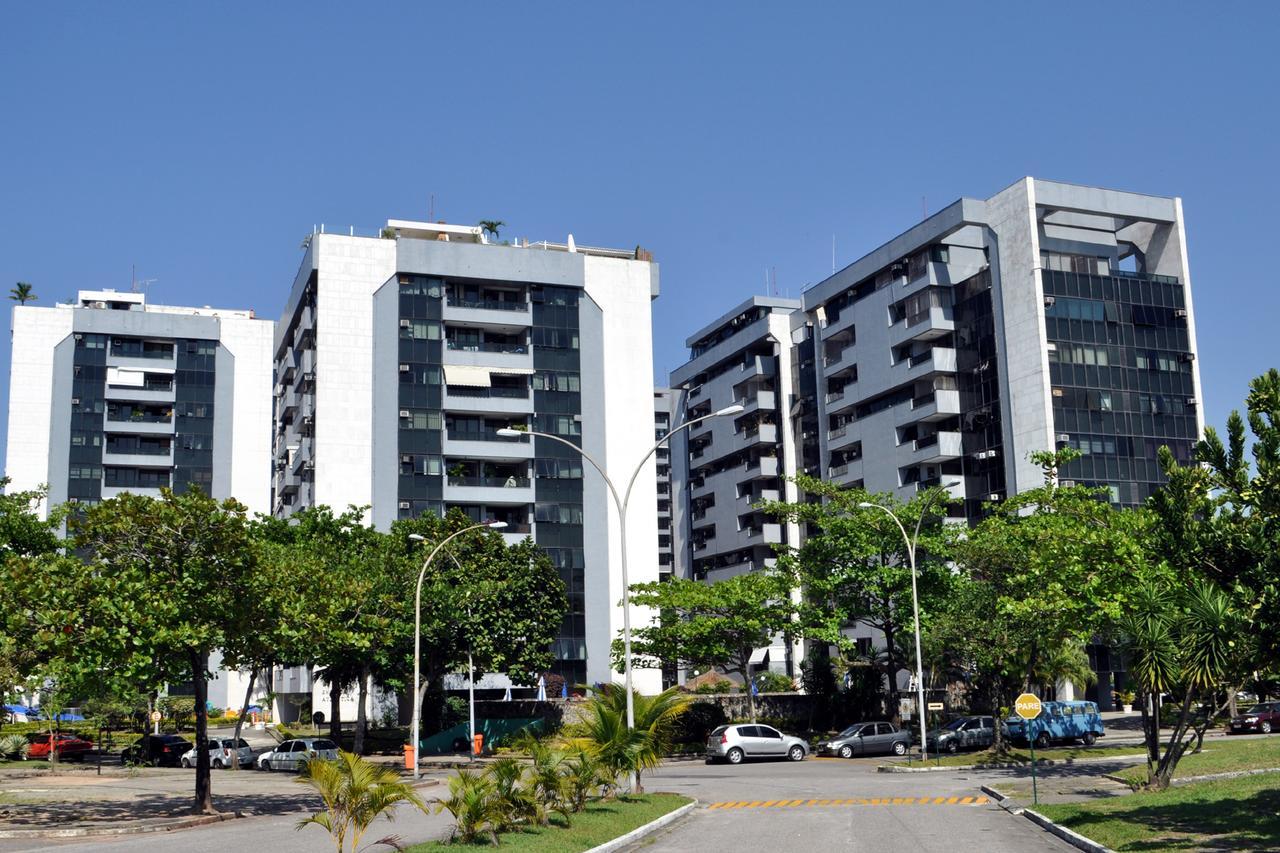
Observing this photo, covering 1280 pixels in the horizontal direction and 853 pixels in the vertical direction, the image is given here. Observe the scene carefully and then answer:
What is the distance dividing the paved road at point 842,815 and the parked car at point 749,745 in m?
Result: 6.21

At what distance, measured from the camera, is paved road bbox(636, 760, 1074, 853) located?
2189 centimetres

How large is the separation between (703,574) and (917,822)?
82359mm

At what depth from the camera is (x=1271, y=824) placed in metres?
20.2

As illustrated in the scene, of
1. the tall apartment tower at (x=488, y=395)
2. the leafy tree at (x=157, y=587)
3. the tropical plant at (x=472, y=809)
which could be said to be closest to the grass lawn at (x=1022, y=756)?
the tropical plant at (x=472, y=809)

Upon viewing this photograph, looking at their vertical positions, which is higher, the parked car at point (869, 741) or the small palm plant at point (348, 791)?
the small palm plant at point (348, 791)

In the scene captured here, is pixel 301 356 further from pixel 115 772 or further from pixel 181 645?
pixel 181 645

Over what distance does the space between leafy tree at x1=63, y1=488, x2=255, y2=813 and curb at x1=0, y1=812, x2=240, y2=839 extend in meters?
1.54

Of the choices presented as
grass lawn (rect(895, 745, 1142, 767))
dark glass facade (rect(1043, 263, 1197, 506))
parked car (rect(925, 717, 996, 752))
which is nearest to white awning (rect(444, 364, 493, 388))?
dark glass facade (rect(1043, 263, 1197, 506))

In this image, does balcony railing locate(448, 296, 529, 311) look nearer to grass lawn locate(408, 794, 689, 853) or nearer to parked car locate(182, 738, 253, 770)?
parked car locate(182, 738, 253, 770)

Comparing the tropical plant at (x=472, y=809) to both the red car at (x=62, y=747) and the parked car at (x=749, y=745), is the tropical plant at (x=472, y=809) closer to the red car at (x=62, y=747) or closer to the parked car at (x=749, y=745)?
the parked car at (x=749, y=745)

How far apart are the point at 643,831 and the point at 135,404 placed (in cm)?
8423

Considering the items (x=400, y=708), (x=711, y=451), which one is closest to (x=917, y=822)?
(x=400, y=708)

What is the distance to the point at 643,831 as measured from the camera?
957 inches

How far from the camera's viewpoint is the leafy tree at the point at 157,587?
86.6 ft
